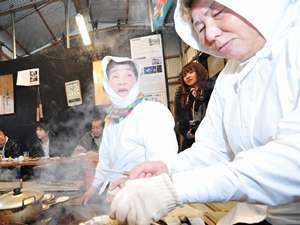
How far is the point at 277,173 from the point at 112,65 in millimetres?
2109

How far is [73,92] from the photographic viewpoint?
16.1 ft

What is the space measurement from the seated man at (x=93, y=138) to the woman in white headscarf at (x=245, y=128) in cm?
309

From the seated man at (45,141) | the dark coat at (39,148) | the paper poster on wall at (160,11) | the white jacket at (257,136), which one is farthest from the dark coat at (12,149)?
the white jacket at (257,136)

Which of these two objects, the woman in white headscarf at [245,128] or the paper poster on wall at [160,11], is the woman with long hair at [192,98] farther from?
the woman in white headscarf at [245,128]

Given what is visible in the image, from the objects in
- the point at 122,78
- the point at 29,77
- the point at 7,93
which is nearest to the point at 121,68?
the point at 122,78

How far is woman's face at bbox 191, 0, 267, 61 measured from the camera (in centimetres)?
96

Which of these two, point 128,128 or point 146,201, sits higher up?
point 128,128

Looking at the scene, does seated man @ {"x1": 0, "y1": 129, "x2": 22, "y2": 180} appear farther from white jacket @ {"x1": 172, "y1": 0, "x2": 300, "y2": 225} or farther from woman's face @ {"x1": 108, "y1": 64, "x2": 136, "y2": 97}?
white jacket @ {"x1": 172, "y1": 0, "x2": 300, "y2": 225}

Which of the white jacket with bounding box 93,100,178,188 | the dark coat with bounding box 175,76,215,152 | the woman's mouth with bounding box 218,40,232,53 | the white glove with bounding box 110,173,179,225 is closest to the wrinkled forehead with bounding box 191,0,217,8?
the woman's mouth with bounding box 218,40,232,53

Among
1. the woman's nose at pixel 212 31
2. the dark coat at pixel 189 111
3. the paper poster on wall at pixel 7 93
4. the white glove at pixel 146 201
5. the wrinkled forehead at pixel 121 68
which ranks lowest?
the white glove at pixel 146 201

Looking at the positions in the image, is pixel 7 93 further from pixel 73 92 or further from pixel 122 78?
pixel 122 78

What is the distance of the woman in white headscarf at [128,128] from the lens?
2.28 meters

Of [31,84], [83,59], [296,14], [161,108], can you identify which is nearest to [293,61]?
[296,14]

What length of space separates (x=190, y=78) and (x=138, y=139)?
1132 millimetres
